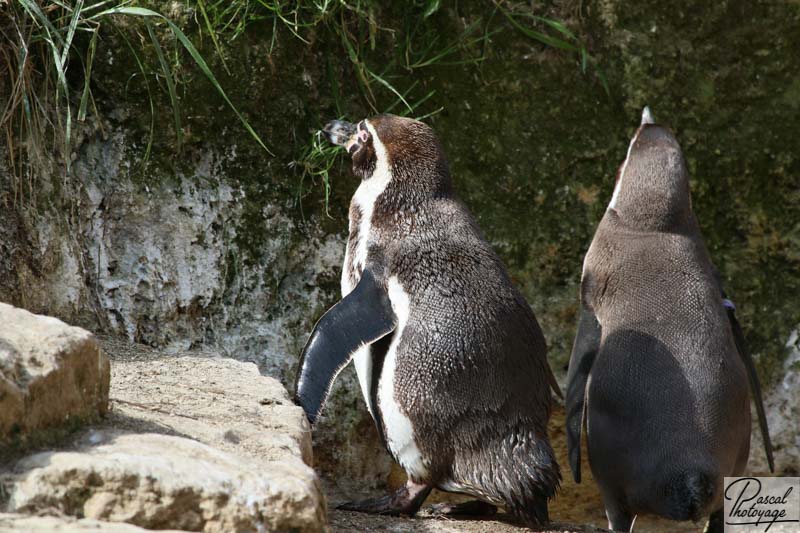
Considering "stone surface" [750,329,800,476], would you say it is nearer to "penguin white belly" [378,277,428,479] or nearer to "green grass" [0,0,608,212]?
"green grass" [0,0,608,212]

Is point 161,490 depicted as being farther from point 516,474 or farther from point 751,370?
point 751,370

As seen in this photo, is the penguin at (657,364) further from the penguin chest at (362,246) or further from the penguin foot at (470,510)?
the penguin chest at (362,246)

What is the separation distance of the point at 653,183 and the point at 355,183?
47.3 inches

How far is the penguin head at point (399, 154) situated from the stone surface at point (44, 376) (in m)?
1.63

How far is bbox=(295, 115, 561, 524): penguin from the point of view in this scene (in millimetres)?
2977

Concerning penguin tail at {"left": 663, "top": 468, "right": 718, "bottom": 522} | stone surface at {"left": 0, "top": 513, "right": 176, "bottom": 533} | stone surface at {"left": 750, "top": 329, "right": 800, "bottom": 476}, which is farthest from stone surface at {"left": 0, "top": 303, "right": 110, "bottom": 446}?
stone surface at {"left": 750, "top": 329, "right": 800, "bottom": 476}

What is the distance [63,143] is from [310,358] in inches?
51.1

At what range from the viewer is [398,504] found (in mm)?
3096

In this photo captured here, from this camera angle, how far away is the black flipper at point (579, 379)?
12.4 ft

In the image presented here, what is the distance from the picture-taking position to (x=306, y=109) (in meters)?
4.17

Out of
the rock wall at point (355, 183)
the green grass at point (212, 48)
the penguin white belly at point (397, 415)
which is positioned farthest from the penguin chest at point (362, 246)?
the rock wall at point (355, 183)

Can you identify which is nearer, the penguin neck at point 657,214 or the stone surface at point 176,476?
the stone surface at point 176,476

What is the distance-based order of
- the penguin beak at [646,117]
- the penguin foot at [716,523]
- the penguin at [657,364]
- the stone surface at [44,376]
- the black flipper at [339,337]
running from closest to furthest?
1. the stone surface at [44,376]
2. the black flipper at [339,337]
3. the penguin at [657,364]
4. the penguin foot at [716,523]
5. the penguin beak at [646,117]

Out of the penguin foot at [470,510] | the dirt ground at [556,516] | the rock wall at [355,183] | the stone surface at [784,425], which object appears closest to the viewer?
the dirt ground at [556,516]
